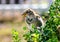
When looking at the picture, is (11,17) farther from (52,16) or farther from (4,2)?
(52,16)

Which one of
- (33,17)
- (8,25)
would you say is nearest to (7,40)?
(8,25)

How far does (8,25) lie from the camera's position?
4359 millimetres

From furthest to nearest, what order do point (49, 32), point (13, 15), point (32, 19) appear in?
point (13, 15)
point (32, 19)
point (49, 32)

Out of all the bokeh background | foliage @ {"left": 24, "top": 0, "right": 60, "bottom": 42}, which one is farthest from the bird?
the bokeh background

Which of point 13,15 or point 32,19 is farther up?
point 32,19

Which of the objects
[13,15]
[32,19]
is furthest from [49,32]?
[13,15]

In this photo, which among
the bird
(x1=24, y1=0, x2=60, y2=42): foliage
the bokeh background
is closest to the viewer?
(x1=24, y1=0, x2=60, y2=42): foliage

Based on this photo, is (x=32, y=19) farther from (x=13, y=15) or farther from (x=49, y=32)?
(x=13, y=15)

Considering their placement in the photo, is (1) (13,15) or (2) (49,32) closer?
(2) (49,32)

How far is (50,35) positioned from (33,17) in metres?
0.30

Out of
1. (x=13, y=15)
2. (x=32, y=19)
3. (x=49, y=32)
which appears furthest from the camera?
(x=13, y=15)

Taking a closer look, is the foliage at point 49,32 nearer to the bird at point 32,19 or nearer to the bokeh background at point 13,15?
the bird at point 32,19

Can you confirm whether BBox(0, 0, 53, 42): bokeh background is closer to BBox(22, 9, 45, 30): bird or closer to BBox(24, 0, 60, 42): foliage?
BBox(22, 9, 45, 30): bird

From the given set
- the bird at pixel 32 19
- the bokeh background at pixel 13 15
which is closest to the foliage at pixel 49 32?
the bird at pixel 32 19
